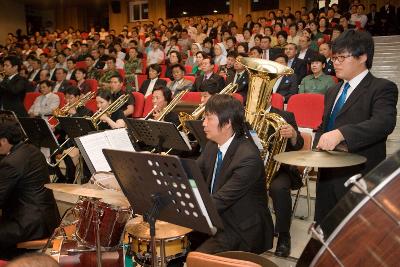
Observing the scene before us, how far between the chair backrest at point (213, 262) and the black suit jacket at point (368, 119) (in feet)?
3.35

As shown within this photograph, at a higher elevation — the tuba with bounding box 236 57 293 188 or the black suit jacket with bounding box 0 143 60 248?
the tuba with bounding box 236 57 293 188

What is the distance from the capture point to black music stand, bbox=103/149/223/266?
1935 millimetres

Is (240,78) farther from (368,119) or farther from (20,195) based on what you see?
(368,119)

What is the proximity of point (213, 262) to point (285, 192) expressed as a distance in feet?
6.79

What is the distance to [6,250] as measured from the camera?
3270mm

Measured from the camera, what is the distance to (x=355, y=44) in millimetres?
2410

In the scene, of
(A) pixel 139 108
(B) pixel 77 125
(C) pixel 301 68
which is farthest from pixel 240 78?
(B) pixel 77 125

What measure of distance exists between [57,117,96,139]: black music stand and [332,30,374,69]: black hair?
3.22m

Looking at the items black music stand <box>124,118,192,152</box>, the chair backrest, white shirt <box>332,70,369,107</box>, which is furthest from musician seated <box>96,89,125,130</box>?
the chair backrest

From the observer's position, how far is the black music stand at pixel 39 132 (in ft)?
17.0

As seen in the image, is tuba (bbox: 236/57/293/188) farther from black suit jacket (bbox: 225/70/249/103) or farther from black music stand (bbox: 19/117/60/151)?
black music stand (bbox: 19/117/60/151)

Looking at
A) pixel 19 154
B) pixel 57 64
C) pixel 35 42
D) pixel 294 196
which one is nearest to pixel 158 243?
pixel 19 154

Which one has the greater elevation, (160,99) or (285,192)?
(160,99)

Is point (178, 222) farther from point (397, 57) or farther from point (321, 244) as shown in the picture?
point (397, 57)
